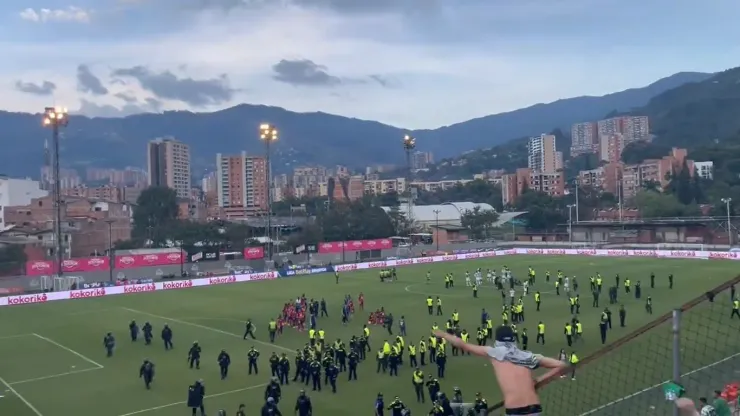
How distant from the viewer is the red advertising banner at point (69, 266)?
174 ft

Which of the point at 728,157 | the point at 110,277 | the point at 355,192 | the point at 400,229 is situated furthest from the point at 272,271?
the point at 355,192

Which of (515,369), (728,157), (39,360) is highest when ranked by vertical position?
(728,157)

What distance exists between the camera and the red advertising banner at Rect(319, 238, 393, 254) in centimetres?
7106

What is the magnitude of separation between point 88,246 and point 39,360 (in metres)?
50.9

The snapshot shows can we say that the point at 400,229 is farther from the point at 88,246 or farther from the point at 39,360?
the point at 39,360

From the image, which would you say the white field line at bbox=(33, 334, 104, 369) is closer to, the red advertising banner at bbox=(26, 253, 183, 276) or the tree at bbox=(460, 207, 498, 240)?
the red advertising banner at bbox=(26, 253, 183, 276)

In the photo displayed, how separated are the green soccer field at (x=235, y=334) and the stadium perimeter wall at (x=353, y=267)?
1.95 meters

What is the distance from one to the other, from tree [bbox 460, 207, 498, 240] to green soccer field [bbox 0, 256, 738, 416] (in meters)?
33.7

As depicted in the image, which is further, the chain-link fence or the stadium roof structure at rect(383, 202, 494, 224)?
the stadium roof structure at rect(383, 202, 494, 224)

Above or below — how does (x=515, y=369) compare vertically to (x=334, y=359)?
above

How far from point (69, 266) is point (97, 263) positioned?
212 centimetres

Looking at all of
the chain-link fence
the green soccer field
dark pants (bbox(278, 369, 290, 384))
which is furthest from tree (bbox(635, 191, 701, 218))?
dark pants (bbox(278, 369, 290, 384))

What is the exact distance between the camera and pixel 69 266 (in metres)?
54.4

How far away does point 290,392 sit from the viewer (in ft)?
69.1
